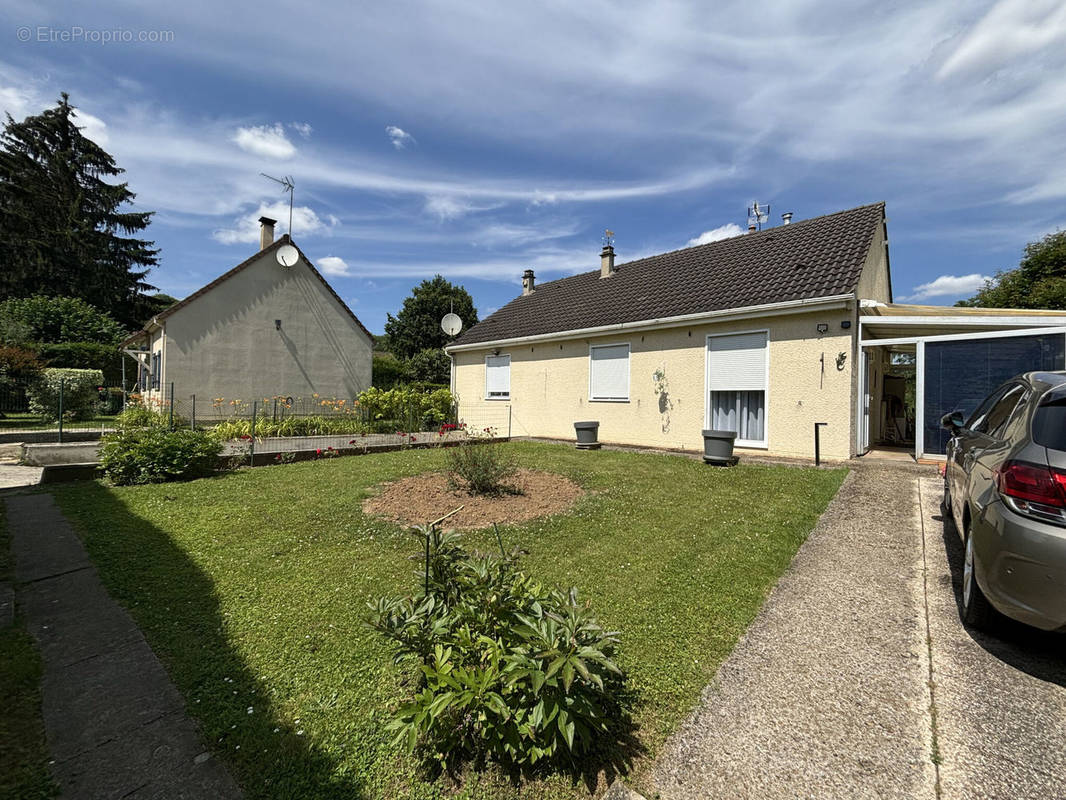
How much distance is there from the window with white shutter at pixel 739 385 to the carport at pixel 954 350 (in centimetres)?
177

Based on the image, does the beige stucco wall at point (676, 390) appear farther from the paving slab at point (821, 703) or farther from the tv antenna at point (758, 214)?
the tv antenna at point (758, 214)

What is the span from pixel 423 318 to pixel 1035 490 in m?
32.9

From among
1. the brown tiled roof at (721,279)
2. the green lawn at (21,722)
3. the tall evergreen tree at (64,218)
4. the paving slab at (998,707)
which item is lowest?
the paving slab at (998,707)

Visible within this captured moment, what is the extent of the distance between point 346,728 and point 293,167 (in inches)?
783

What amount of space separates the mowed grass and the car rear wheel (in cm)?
123

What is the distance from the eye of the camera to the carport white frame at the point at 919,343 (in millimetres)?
7270

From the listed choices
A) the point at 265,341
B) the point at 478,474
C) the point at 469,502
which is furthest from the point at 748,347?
the point at 265,341

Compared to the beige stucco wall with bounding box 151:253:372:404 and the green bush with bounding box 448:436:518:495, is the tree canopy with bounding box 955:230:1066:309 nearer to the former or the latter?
the green bush with bounding box 448:436:518:495

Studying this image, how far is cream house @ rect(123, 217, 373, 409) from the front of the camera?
53.5 feet

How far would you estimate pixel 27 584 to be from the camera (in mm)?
3766

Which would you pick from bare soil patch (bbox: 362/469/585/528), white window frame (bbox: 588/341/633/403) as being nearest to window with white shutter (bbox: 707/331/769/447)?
white window frame (bbox: 588/341/633/403)

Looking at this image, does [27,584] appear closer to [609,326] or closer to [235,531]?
[235,531]

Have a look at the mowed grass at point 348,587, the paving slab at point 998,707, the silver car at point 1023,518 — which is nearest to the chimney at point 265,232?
the mowed grass at point 348,587

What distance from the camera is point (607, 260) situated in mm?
16531
